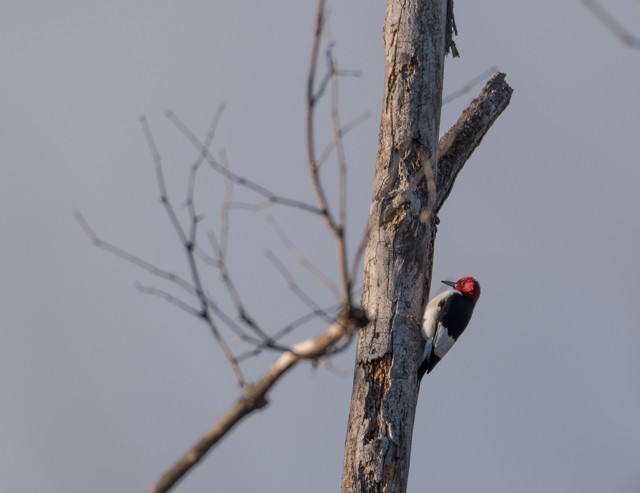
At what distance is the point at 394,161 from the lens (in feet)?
16.7

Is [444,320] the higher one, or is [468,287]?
[468,287]

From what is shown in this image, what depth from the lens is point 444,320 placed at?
642 cm

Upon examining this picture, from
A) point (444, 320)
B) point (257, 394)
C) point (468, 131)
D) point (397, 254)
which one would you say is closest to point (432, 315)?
point (444, 320)

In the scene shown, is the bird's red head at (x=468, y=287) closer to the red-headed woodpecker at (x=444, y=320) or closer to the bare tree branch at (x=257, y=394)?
the red-headed woodpecker at (x=444, y=320)

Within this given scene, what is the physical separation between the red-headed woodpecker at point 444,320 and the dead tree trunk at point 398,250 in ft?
1.43

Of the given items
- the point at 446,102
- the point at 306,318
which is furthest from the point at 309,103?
the point at 446,102

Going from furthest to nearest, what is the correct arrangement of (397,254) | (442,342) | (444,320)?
(444,320), (442,342), (397,254)

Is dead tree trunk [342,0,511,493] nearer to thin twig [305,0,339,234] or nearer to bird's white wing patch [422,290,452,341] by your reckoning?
bird's white wing patch [422,290,452,341]

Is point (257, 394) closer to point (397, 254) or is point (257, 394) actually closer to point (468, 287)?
point (397, 254)

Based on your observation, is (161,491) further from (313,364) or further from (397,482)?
(397,482)

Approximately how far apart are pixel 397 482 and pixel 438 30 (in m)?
2.53

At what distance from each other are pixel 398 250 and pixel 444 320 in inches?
64.6

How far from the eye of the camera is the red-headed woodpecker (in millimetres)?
5621

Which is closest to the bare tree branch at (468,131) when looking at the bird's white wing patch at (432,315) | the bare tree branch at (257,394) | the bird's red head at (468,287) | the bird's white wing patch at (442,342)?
the bird's white wing patch at (432,315)
